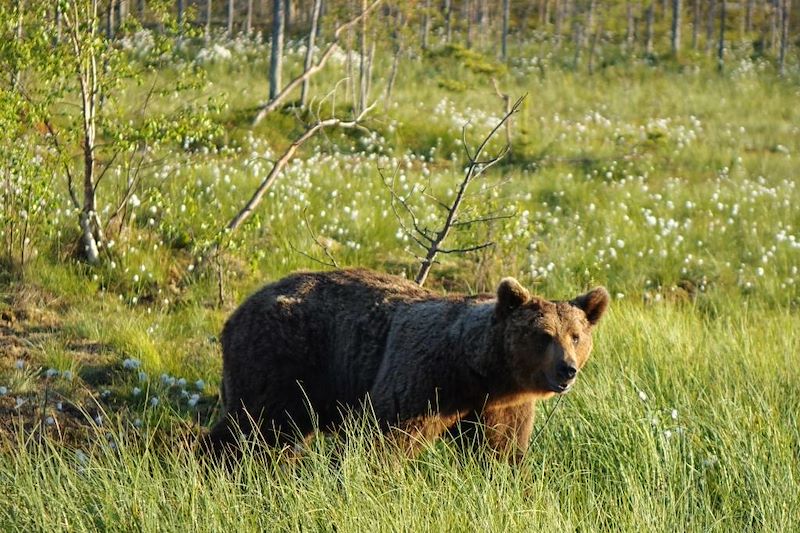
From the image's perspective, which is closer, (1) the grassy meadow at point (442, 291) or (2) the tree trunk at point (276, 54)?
(1) the grassy meadow at point (442, 291)

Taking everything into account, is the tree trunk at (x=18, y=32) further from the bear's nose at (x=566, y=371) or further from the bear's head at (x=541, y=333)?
the bear's nose at (x=566, y=371)

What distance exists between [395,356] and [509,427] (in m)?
0.66

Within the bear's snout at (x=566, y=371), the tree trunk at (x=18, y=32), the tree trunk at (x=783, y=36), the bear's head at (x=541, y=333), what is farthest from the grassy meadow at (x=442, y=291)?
the tree trunk at (x=783, y=36)

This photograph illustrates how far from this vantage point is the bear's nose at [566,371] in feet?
15.5

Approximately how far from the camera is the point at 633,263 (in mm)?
10883

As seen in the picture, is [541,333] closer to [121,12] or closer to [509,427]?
[509,427]

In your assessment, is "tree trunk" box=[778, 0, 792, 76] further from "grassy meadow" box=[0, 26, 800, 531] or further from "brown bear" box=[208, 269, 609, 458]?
"brown bear" box=[208, 269, 609, 458]

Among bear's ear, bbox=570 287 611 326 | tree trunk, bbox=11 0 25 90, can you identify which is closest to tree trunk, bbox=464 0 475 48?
tree trunk, bbox=11 0 25 90

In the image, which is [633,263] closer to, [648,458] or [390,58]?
[648,458]

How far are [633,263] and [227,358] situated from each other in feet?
A: 19.9

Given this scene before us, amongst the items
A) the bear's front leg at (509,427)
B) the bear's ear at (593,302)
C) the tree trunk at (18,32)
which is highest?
the tree trunk at (18,32)

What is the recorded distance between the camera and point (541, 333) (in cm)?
493

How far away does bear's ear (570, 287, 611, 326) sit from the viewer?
17.0ft

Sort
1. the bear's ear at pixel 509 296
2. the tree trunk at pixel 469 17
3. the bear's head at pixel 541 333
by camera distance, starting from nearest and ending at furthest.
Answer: the bear's head at pixel 541 333 → the bear's ear at pixel 509 296 → the tree trunk at pixel 469 17
